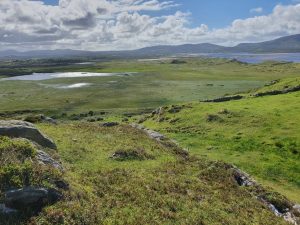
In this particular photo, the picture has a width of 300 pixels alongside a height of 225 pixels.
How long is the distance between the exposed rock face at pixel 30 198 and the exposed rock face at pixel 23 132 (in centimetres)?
1068

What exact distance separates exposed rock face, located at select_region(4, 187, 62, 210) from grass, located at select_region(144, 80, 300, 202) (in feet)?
70.7

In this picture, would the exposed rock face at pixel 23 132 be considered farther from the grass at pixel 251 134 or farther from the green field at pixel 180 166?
the grass at pixel 251 134

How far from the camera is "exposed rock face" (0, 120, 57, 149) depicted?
2723 cm

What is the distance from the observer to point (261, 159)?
Result: 133 ft

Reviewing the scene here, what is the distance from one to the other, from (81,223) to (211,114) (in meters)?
43.9

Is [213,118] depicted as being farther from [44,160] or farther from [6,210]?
[6,210]

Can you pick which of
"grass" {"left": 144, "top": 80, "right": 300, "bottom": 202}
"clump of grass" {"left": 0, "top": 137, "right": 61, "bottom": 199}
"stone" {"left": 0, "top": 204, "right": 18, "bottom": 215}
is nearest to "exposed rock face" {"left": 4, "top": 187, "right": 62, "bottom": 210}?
"stone" {"left": 0, "top": 204, "right": 18, "bottom": 215}

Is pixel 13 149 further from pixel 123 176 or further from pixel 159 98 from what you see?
pixel 159 98

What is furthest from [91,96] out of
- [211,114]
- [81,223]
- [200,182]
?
[81,223]

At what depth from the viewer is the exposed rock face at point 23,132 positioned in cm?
2723

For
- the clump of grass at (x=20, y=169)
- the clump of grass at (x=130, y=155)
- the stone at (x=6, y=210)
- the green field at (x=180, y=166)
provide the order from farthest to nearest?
the clump of grass at (x=130, y=155) → the green field at (x=180, y=166) → the clump of grass at (x=20, y=169) → the stone at (x=6, y=210)

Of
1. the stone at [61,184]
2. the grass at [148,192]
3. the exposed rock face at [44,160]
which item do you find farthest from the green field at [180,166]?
the exposed rock face at [44,160]

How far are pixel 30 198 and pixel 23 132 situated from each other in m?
12.1

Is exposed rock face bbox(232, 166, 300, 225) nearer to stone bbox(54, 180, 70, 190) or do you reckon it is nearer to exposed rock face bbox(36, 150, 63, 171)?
stone bbox(54, 180, 70, 190)
